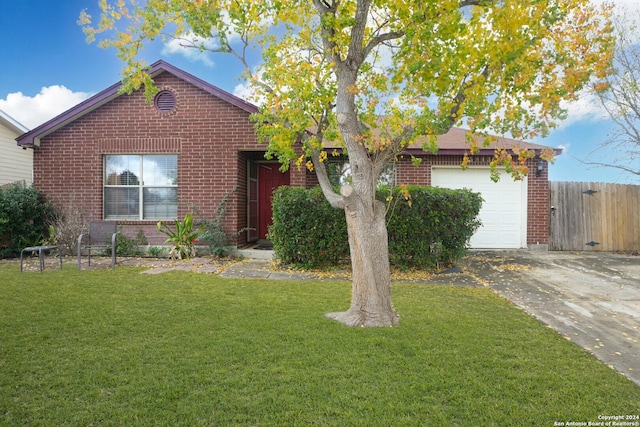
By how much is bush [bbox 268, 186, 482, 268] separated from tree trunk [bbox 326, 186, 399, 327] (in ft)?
10.9

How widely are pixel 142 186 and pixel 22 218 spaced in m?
2.98

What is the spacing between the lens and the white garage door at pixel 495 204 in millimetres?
11336

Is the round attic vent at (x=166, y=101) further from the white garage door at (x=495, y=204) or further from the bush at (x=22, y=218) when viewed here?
the white garage door at (x=495, y=204)

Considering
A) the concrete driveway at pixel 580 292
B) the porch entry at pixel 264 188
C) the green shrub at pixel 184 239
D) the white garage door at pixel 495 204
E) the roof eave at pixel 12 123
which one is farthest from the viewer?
the roof eave at pixel 12 123

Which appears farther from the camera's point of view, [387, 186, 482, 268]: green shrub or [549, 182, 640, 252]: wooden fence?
[549, 182, 640, 252]: wooden fence

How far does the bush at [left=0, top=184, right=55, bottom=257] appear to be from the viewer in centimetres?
941

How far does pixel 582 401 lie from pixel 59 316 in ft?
17.8

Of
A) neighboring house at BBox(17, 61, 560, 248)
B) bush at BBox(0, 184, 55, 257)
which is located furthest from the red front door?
bush at BBox(0, 184, 55, 257)

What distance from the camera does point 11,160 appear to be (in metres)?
14.7

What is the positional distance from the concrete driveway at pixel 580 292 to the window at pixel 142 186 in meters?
7.66

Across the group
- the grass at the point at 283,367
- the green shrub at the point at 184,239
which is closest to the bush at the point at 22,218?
the green shrub at the point at 184,239

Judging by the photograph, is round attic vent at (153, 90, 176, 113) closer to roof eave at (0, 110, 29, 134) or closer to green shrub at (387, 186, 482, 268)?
green shrub at (387, 186, 482, 268)

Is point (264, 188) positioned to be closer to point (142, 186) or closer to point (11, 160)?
point (142, 186)

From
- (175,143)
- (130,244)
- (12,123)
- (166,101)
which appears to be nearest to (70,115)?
(166,101)
